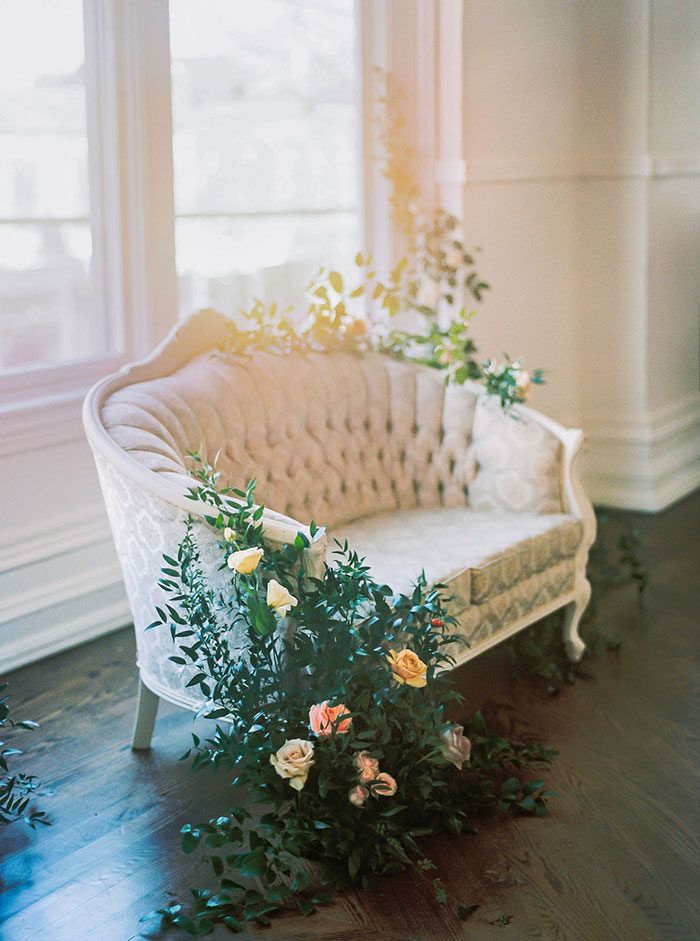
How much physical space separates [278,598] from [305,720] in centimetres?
30

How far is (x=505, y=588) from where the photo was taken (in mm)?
3287

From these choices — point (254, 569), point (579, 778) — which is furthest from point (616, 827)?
point (254, 569)

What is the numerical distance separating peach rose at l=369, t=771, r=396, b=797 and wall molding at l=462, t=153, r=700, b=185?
330 centimetres

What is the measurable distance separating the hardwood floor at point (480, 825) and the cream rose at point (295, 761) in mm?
251

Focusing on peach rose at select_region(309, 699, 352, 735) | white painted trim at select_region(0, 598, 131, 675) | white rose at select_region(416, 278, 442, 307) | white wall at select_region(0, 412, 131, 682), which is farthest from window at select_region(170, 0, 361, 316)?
peach rose at select_region(309, 699, 352, 735)

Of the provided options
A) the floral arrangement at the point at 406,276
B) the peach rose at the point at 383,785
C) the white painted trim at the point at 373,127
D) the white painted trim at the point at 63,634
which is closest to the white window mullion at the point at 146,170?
the floral arrangement at the point at 406,276

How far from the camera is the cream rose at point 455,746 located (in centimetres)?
265

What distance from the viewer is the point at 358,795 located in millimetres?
2441

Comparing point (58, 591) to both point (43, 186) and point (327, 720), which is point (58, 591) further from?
point (327, 720)

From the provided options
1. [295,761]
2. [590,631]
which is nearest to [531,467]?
[590,631]

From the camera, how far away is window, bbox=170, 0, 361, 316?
4.14 metres

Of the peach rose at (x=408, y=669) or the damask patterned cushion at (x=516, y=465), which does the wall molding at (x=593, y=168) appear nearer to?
the damask patterned cushion at (x=516, y=465)

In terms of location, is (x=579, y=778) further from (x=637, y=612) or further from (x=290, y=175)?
(x=290, y=175)

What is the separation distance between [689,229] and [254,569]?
409 centimetres
